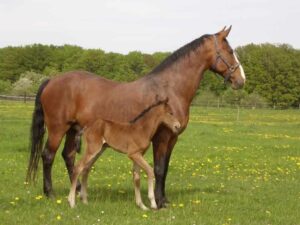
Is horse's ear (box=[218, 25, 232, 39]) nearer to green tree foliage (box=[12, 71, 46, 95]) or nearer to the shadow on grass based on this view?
the shadow on grass

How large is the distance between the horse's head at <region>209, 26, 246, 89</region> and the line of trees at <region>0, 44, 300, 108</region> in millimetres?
62227

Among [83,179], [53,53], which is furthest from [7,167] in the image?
[53,53]

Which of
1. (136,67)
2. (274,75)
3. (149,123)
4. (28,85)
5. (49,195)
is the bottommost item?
(28,85)

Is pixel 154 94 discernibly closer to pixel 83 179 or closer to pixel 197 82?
pixel 197 82

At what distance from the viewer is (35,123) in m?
9.93

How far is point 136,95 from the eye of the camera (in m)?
8.87

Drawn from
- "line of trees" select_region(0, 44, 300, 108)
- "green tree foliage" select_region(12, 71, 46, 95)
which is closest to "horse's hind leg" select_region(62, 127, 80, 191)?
"line of trees" select_region(0, 44, 300, 108)

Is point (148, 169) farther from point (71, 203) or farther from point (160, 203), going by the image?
point (71, 203)

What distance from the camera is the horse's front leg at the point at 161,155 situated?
882 centimetres

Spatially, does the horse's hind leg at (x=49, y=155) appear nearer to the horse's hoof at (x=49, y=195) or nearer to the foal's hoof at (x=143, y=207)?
the horse's hoof at (x=49, y=195)

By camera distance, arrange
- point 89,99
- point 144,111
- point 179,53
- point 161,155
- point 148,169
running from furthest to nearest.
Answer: point 179,53 < point 89,99 < point 161,155 < point 144,111 < point 148,169

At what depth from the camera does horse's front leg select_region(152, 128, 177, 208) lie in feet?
28.9

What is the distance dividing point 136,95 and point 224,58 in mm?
1977

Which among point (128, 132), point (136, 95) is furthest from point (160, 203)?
point (136, 95)
